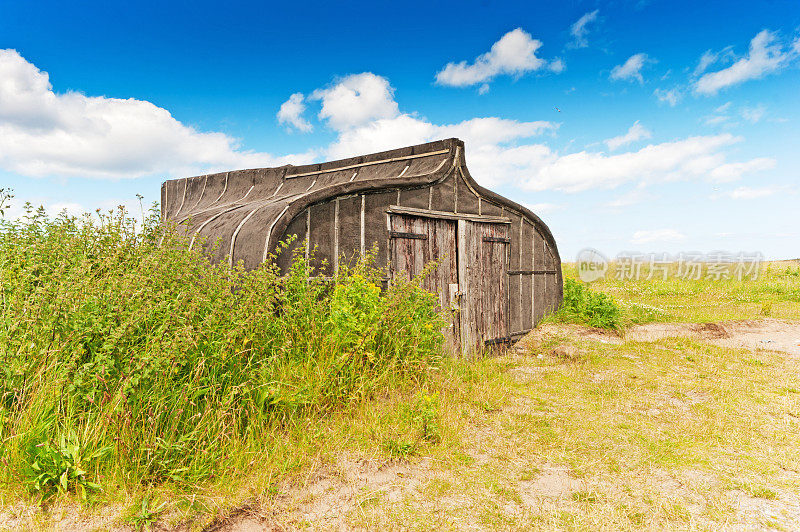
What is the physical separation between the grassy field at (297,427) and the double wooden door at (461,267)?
1795mm

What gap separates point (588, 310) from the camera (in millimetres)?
11773

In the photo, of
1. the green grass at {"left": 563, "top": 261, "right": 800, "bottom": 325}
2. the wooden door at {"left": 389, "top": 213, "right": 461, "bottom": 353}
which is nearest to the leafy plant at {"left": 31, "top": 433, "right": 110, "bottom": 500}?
the wooden door at {"left": 389, "top": 213, "right": 461, "bottom": 353}

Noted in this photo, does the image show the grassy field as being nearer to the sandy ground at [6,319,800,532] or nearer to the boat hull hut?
the sandy ground at [6,319,800,532]

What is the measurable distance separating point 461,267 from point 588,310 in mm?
4906

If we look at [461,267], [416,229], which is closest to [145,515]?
[416,229]

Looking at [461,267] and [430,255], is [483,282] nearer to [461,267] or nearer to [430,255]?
[461,267]

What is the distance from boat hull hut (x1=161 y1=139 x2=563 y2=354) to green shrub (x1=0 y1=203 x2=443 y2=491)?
3.42ft

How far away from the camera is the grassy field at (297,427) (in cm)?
325

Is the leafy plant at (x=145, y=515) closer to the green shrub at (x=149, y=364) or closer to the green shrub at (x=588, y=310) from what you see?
the green shrub at (x=149, y=364)

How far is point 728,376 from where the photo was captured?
7.54m

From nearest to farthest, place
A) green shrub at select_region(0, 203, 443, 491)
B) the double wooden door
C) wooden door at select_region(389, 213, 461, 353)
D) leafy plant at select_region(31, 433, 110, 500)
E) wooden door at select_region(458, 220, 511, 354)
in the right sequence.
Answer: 1. leafy plant at select_region(31, 433, 110, 500)
2. green shrub at select_region(0, 203, 443, 491)
3. wooden door at select_region(389, 213, 461, 353)
4. the double wooden door
5. wooden door at select_region(458, 220, 511, 354)

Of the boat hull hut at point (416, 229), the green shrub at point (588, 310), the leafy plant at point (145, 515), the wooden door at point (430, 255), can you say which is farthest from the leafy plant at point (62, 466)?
the green shrub at point (588, 310)

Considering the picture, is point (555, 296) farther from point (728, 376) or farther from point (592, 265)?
point (592, 265)

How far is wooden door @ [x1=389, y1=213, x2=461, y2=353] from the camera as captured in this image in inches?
296
